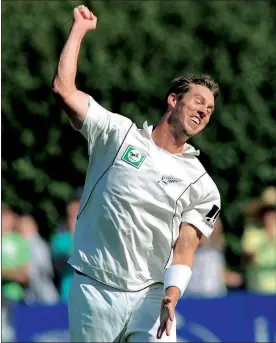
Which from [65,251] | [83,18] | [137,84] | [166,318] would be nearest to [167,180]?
[166,318]

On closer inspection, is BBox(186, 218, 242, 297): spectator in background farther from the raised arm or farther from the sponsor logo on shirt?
the raised arm

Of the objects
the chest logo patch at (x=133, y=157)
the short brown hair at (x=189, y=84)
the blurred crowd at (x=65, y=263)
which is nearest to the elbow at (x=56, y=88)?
the chest logo patch at (x=133, y=157)

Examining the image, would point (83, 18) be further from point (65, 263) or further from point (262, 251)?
point (262, 251)

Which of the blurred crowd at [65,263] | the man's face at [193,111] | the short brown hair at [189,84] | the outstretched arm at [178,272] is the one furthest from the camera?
the blurred crowd at [65,263]

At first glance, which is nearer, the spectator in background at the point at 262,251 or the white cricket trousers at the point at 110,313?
the white cricket trousers at the point at 110,313

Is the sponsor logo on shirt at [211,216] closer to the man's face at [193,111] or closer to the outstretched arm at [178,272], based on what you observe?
the outstretched arm at [178,272]

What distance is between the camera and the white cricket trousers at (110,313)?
7.02 meters

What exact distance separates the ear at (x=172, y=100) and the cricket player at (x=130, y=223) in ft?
0.33

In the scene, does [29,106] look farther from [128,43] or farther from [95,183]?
[95,183]

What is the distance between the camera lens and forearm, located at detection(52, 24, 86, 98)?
269 inches

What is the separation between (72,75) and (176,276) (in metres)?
1.32

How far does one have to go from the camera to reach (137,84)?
15.0 m

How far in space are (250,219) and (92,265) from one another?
582 centimetres

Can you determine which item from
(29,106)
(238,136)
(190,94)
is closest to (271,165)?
Result: (238,136)
